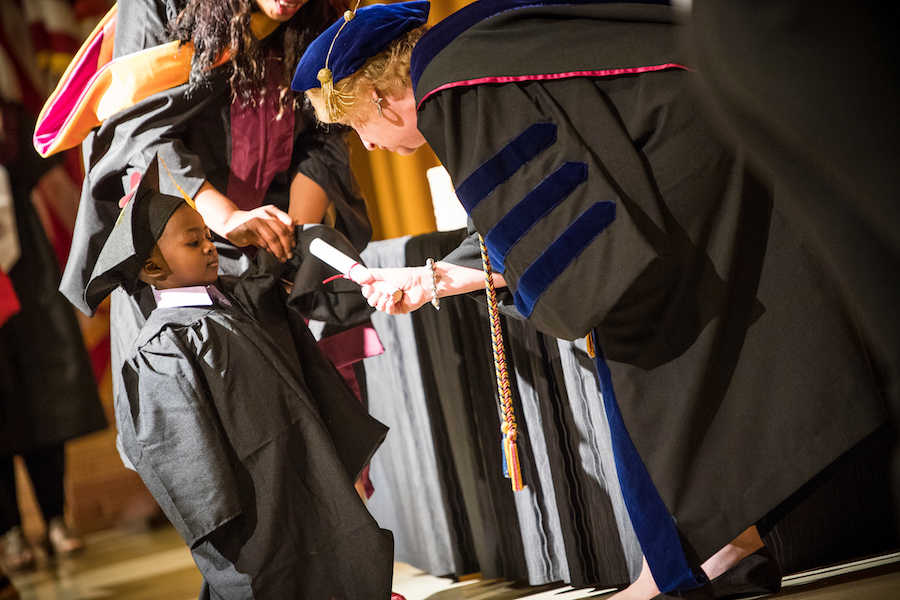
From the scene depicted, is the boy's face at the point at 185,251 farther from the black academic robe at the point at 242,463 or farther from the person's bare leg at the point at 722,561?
the person's bare leg at the point at 722,561

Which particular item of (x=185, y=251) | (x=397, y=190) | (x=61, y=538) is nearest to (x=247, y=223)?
(x=185, y=251)

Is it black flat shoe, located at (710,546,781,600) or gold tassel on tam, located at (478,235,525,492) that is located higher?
gold tassel on tam, located at (478,235,525,492)


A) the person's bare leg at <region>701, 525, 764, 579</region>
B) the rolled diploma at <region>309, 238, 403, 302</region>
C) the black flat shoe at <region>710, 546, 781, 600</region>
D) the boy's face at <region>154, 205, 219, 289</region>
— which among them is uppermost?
the boy's face at <region>154, 205, 219, 289</region>

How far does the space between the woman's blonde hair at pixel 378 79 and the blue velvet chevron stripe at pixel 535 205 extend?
402mm

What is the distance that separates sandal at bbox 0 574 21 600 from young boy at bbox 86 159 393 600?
1.43 metres

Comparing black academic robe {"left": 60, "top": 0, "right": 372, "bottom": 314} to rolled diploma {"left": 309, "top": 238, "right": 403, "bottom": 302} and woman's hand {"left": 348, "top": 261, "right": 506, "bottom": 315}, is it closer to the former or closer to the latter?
rolled diploma {"left": 309, "top": 238, "right": 403, "bottom": 302}

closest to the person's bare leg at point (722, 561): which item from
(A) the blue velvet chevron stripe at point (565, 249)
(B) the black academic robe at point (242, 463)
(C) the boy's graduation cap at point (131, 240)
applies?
(B) the black academic robe at point (242, 463)

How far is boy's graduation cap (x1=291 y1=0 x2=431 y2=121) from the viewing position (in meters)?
1.42

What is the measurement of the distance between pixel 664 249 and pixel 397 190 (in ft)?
6.60

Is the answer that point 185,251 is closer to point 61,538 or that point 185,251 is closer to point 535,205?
point 535,205

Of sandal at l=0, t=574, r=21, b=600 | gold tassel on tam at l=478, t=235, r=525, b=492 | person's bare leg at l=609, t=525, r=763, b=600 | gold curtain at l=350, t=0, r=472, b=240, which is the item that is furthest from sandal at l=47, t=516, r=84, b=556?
person's bare leg at l=609, t=525, r=763, b=600

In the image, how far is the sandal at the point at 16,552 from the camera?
314cm

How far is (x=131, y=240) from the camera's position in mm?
1465

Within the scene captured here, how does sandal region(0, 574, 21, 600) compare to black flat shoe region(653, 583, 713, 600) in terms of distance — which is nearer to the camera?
black flat shoe region(653, 583, 713, 600)
